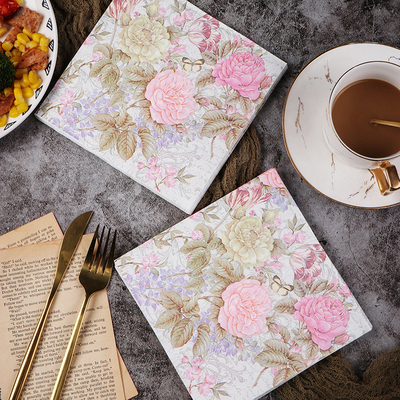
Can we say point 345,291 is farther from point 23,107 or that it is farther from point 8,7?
point 8,7

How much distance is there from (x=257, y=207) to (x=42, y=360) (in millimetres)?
581

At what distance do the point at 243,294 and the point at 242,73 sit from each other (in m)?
0.48

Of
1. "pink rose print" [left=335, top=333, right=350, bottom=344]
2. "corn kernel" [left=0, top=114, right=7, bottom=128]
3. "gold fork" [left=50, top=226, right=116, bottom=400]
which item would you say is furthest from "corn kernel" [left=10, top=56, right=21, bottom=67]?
"pink rose print" [left=335, top=333, right=350, bottom=344]

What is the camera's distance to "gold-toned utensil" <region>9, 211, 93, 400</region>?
74 centimetres

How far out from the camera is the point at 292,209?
2.48ft

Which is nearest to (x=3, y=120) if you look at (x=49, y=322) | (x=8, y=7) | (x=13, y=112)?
(x=13, y=112)

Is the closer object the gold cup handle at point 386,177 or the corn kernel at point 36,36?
the gold cup handle at point 386,177

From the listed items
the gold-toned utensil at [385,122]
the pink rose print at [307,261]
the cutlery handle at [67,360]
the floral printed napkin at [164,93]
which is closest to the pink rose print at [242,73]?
the floral printed napkin at [164,93]

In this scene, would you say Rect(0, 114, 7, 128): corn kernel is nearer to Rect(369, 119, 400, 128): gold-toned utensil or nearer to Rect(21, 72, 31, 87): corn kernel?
Rect(21, 72, 31, 87): corn kernel

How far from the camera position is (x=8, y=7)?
2.42ft

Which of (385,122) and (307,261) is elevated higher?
(385,122)

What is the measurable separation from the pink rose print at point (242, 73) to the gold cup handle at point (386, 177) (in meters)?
0.29

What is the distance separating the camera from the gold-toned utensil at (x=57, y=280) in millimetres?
737

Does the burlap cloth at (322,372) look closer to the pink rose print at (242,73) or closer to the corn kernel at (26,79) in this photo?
the pink rose print at (242,73)
